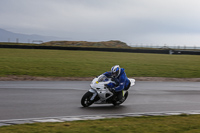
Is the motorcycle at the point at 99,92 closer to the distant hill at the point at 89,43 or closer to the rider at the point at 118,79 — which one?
the rider at the point at 118,79

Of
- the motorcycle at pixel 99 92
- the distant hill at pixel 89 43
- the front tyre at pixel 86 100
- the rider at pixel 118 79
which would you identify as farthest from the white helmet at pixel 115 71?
the distant hill at pixel 89 43

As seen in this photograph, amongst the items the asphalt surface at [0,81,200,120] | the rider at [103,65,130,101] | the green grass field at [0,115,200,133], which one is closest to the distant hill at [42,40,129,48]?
the asphalt surface at [0,81,200,120]

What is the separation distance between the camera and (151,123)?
8.29 m

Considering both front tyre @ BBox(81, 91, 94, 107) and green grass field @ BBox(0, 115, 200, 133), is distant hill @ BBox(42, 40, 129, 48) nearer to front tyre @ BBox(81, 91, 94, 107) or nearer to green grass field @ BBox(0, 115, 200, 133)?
front tyre @ BBox(81, 91, 94, 107)

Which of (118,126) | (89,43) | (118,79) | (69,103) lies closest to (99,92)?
(118,79)

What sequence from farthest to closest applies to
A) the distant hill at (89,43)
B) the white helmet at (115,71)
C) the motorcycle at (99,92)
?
the distant hill at (89,43) → the white helmet at (115,71) → the motorcycle at (99,92)

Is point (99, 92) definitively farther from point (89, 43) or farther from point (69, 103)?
point (89, 43)

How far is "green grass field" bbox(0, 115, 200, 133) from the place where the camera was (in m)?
7.13

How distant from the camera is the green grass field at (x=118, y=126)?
713cm

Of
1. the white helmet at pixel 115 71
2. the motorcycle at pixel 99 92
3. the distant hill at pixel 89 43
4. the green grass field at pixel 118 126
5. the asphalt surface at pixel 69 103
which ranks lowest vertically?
the asphalt surface at pixel 69 103

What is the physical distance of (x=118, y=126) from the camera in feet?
25.3

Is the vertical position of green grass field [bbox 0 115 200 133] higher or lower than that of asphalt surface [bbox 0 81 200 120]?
higher

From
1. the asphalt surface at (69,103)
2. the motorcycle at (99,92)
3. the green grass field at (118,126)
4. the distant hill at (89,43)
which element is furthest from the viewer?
the distant hill at (89,43)

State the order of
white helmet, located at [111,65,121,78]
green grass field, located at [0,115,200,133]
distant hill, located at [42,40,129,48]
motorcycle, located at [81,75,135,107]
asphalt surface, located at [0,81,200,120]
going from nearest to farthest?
green grass field, located at [0,115,200,133] → asphalt surface, located at [0,81,200,120] → motorcycle, located at [81,75,135,107] → white helmet, located at [111,65,121,78] → distant hill, located at [42,40,129,48]
